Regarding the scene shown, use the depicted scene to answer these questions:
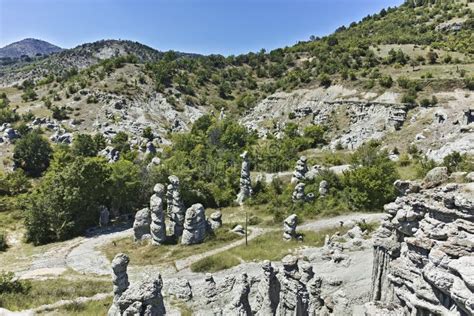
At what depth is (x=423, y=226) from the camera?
12953 mm

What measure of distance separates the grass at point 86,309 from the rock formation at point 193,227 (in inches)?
436

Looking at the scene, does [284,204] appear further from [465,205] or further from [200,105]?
[200,105]

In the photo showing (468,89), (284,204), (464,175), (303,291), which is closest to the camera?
(464,175)

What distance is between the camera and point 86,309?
889 inches

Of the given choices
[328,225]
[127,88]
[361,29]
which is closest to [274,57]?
[361,29]

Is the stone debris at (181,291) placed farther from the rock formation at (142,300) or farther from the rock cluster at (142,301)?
the rock formation at (142,300)

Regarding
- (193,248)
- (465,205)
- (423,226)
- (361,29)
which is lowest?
(193,248)

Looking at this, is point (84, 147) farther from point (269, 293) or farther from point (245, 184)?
point (269, 293)

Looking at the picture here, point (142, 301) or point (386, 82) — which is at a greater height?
point (386, 82)

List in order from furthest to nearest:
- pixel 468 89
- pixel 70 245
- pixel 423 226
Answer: pixel 468 89, pixel 70 245, pixel 423 226

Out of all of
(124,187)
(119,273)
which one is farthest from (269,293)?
(124,187)

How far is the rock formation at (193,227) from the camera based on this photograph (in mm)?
34219

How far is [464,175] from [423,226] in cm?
276

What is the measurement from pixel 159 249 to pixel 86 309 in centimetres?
1120
